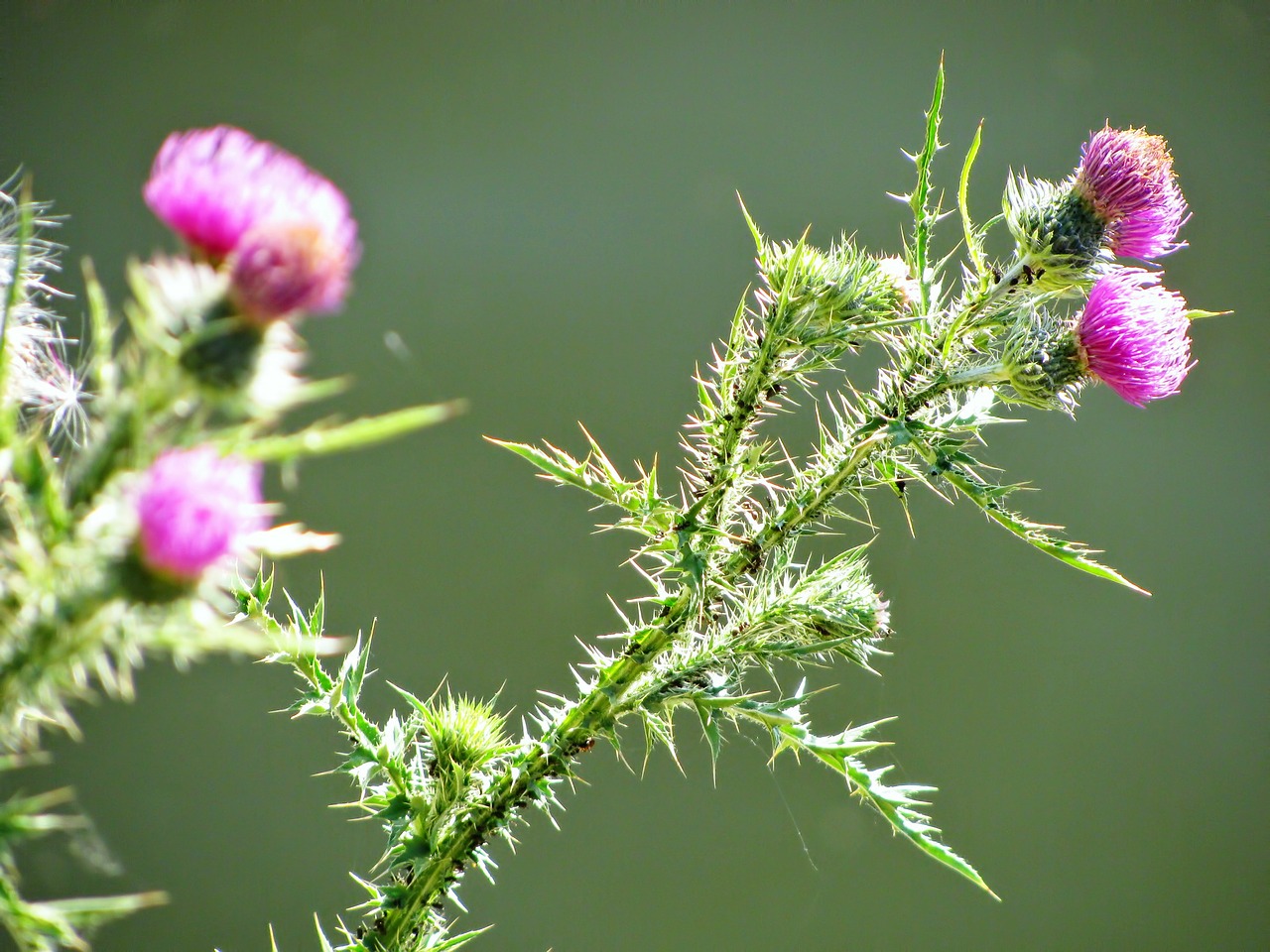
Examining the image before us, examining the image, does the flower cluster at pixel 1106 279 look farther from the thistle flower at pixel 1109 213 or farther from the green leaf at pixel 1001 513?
the green leaf at pixel 1001 513

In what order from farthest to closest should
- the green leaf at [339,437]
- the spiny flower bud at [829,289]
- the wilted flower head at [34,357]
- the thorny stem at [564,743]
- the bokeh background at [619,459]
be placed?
the bokeh background at [619,459] → the spiny flower bud at [829,289] → the thorny stem at [564,743] → the wilted flower head at [34,357] → the green leaf at [339,437]

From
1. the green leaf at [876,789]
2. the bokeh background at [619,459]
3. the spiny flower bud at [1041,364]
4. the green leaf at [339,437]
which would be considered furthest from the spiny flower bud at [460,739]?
the bokeh background at [619,459]

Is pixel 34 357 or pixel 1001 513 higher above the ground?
pixel 1001 513

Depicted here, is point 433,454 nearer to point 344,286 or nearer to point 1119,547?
point 1119,547

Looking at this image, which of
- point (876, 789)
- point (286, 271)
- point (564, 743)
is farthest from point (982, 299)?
point (286, 271)

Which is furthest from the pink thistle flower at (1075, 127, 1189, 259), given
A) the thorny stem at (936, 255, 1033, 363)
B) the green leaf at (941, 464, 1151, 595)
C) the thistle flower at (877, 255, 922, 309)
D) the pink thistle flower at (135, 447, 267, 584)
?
the pink thistle flower at (135, 447, 267, 584)

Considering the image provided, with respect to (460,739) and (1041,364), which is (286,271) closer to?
(460,739)

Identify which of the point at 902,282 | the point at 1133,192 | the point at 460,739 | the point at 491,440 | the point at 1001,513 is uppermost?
the point at 1133,192

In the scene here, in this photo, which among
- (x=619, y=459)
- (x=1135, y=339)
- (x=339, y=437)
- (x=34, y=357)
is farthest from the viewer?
(x=619, y=459)
